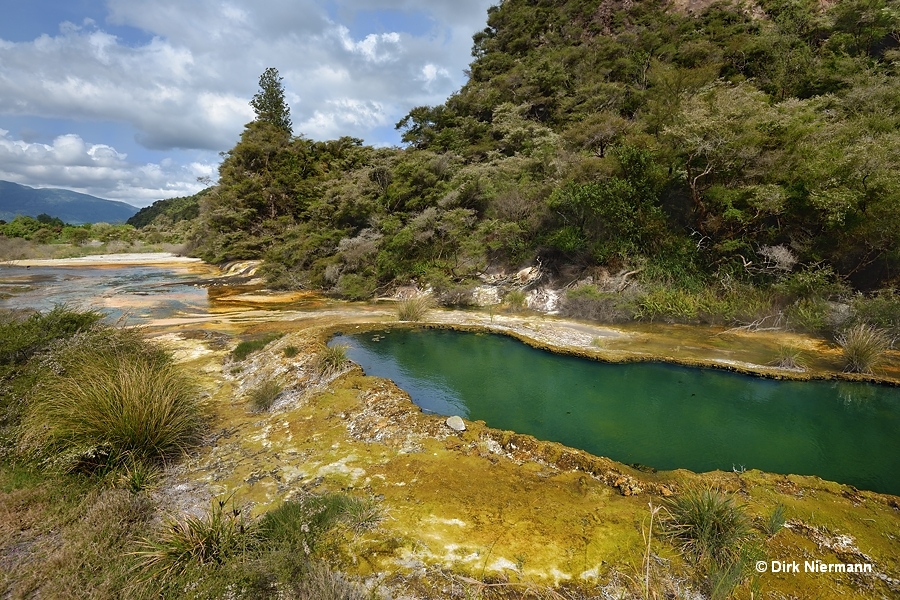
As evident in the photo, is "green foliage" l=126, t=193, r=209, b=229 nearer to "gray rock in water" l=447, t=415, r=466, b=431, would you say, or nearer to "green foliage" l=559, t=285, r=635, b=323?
"green foliage" l=559, t=285, r=635, b=323

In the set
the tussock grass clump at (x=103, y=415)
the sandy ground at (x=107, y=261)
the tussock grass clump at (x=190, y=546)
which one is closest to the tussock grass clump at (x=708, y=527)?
the tussock grass clump at (x=190, y=546)

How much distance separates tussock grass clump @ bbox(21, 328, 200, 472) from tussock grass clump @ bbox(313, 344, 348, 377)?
213cm

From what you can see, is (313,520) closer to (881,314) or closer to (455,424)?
(455,424)

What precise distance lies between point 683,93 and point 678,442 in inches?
507

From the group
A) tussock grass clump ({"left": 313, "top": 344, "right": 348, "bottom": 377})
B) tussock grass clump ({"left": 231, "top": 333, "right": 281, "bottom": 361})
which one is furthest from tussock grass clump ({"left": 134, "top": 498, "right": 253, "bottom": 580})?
tussock grass clump ({"left": 231, "top": 333, "right": 281, "bottom": 361})

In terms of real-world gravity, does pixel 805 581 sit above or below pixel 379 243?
below

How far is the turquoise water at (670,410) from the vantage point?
4.79 m

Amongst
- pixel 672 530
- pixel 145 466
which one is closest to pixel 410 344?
pixel 145 466

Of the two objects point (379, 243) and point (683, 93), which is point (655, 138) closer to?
point (683, 93)

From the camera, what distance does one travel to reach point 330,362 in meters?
6.86

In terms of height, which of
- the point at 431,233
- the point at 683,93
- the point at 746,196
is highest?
the point at 683,93

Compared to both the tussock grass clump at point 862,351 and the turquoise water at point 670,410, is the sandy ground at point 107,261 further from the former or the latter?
the tussock grass clump at point 862,351

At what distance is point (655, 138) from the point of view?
11969mm

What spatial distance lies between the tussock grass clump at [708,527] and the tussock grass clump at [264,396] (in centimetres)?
517
